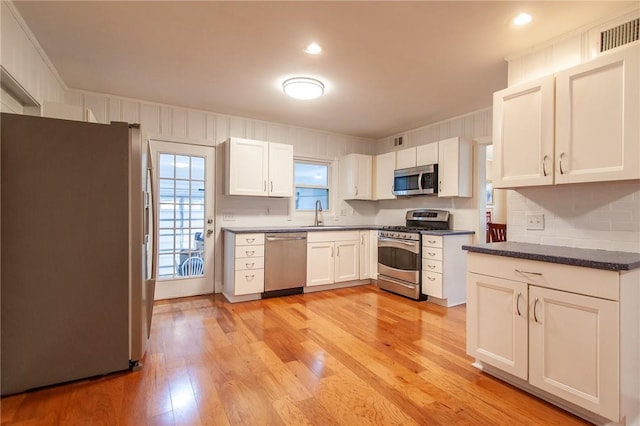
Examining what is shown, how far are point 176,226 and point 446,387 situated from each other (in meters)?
3.40

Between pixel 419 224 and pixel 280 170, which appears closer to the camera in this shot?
pixel 280 170

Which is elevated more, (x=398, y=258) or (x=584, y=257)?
(x=584, y=257)

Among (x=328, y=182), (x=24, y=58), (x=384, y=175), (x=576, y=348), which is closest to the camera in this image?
(x=576, y=348)

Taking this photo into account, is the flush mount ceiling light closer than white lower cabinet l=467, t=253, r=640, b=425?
No

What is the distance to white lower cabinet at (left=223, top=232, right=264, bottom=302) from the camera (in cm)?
375

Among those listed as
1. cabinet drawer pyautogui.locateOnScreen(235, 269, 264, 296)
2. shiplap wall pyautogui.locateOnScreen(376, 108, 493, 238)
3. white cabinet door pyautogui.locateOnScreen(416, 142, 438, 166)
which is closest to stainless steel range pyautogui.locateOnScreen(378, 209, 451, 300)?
shiplap wall pyautogui.locateOnScreen(376, 108, 493, 238)

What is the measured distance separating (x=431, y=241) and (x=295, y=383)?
2453 millimetres

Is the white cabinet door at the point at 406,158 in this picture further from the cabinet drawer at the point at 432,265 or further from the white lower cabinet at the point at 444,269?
the cabinet drawer at the point at 432,265

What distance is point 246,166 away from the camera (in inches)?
160

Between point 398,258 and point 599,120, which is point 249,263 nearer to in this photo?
point 398,258

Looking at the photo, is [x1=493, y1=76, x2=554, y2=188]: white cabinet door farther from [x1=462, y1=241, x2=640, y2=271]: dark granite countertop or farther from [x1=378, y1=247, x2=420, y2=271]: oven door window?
[x1=378, y1=247, x2=420, y2=271]: oven door window

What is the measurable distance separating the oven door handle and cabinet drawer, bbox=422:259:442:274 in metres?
0.17

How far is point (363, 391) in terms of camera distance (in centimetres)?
193

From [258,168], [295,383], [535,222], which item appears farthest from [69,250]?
[535,222]
